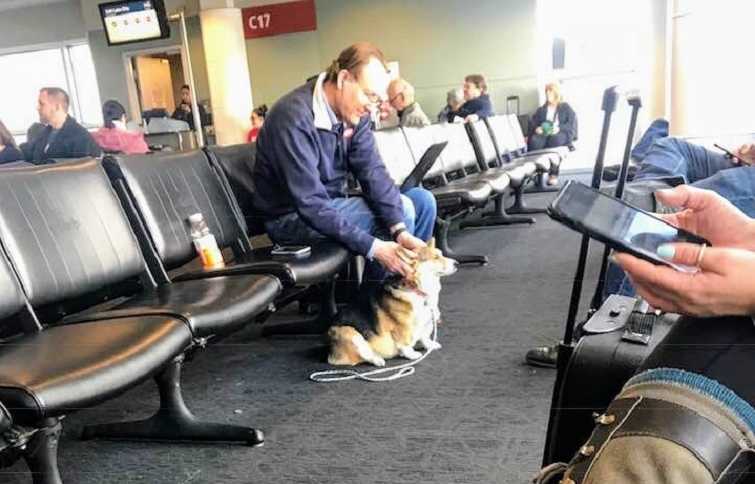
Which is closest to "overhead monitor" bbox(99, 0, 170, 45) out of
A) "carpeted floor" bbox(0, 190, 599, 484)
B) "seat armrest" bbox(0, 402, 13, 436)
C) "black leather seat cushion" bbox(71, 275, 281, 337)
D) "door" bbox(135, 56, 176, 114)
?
"door" bbox(135, 56, 176, 114)

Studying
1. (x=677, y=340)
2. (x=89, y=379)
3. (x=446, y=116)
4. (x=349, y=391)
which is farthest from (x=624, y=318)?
(x=446, y=116)

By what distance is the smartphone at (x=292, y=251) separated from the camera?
235cm

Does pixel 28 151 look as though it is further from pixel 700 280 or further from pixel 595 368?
pixel 700 280

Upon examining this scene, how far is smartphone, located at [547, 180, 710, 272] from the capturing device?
69 centimetres

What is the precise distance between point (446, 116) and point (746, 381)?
7.30 m

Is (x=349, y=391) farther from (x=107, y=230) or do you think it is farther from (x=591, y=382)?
(x=591, y=382)

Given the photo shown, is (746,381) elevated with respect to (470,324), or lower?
elevated

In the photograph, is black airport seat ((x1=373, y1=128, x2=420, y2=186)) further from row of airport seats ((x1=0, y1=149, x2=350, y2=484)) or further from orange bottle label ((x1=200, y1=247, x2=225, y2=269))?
orange bottle label ((x1=200, y1=247, x2=225, y2=269))

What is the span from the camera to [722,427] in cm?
60

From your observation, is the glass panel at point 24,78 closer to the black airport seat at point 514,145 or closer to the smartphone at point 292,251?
the black airport seat at point 514,145

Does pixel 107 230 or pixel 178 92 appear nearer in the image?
pixel 107 230

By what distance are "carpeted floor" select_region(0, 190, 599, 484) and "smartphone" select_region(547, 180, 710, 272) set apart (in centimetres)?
100

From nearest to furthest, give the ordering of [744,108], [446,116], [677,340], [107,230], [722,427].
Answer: [722,427] → [677,340] → [107,230] → [744,108] → [446,116]

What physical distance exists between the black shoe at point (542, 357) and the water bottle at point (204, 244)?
1.13 m
